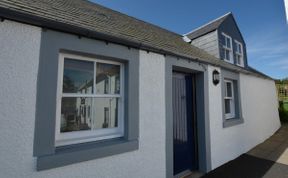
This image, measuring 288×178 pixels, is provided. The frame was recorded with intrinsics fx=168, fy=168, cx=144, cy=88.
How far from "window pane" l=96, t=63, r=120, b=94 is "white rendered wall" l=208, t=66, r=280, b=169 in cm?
352

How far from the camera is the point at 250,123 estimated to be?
26.1ft

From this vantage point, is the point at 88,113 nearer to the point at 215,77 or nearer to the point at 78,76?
the point at 78,76

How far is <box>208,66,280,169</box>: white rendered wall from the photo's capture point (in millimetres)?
5707

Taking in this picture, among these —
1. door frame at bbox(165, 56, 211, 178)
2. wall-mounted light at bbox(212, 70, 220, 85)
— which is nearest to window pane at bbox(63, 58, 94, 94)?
door frame at bbox(165, 56, 211, 178)

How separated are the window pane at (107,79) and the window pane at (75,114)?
368mm

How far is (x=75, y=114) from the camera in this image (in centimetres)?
300

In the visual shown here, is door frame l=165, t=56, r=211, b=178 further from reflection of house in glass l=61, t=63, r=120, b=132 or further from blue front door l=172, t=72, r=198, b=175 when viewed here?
reflection of house in glass l=61, t=63, r=120, b=132

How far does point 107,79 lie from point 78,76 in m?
0.59

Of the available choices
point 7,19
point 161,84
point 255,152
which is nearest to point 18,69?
point 7,19

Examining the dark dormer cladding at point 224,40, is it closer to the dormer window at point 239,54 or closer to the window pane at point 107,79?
the dormer window at point 239,54

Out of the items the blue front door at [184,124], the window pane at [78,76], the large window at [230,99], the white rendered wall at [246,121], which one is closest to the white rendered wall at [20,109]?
the window pane at [78,76]

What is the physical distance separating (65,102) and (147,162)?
2111mm

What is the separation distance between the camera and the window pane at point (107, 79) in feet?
10.9

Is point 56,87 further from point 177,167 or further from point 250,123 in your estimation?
point 250,123
